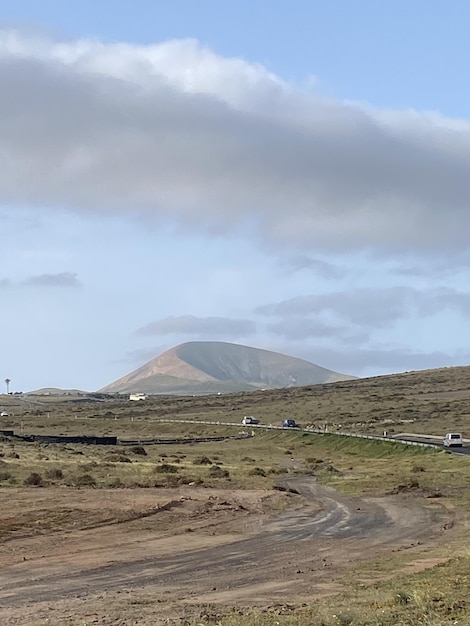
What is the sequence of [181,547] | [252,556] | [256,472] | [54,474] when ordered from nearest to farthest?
1. [252,556]
2. [181,547]
3. [54,474]
4. [256,472]

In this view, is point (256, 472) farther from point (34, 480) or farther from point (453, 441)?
point (453, 441)

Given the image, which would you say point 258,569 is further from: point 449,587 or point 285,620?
point 285,620

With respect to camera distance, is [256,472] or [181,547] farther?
[256,472]

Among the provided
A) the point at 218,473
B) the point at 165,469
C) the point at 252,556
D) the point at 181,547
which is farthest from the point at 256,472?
the point at 252,556

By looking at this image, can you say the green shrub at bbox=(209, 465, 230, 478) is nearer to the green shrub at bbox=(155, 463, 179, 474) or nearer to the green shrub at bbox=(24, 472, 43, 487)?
the green shrub at bbox=(155, 463, 179, 474)

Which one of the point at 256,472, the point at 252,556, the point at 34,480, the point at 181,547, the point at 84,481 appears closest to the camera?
the point at 252,556

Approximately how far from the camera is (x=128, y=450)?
69.9 metres

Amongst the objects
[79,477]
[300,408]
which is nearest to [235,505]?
[79,477]

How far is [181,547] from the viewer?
25906 mm

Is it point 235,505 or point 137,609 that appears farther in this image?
point 235,505

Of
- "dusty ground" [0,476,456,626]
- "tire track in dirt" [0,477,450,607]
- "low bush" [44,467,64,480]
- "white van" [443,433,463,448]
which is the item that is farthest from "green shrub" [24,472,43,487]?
"white van" [443,433,463,448]

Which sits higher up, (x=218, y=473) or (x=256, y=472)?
(x=218, y=473)

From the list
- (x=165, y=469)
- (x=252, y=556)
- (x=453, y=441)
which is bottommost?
(x=252, y=556)

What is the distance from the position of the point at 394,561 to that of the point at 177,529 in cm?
886
